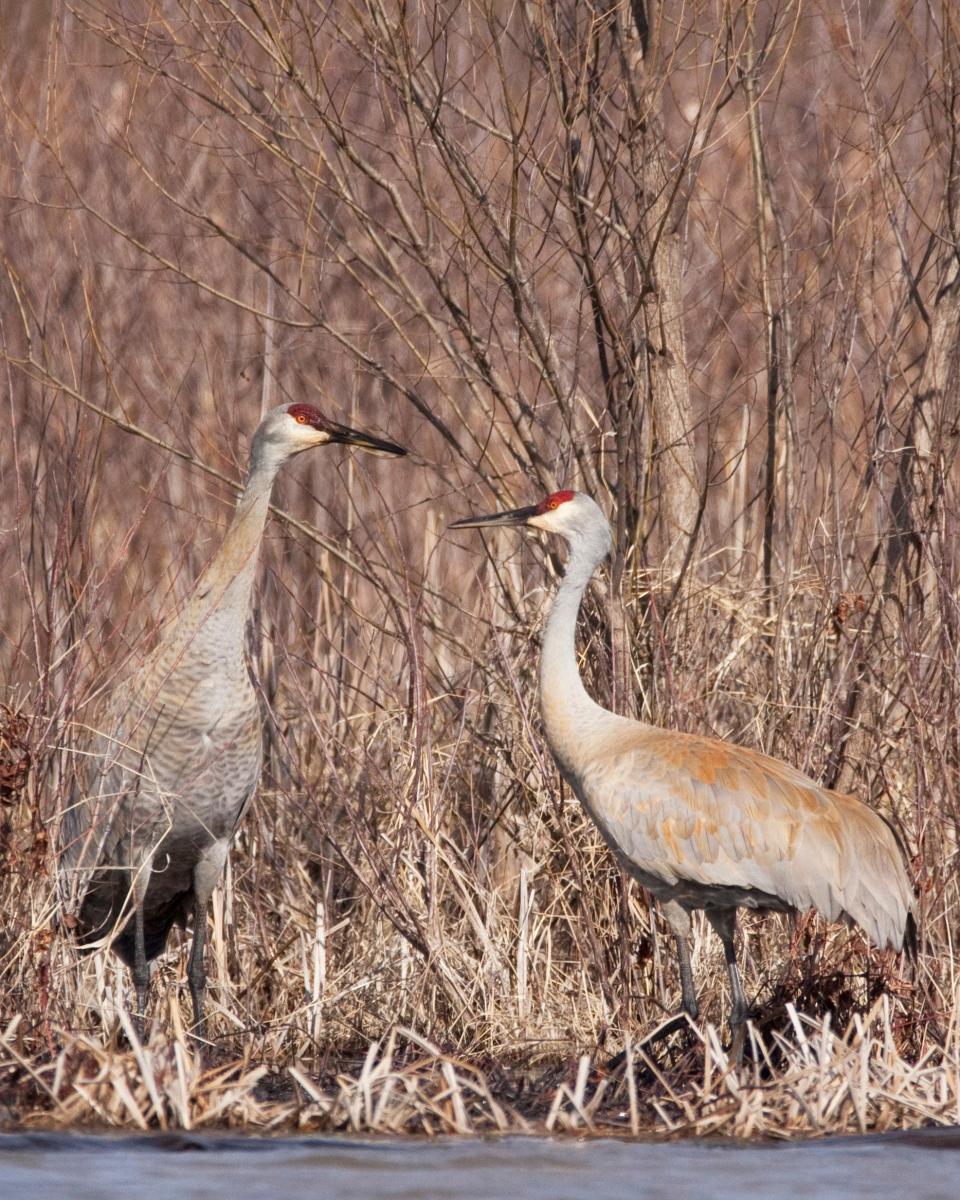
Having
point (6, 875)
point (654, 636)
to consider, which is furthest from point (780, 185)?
point (6, 875)

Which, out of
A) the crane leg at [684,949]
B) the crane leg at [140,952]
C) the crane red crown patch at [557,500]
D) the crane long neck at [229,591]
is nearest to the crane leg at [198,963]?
the crane leg at [140,952]

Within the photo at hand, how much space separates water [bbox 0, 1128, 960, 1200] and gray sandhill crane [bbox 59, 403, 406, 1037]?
133cm

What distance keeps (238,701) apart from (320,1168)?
1.91 metres

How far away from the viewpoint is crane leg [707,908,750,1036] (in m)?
5.03

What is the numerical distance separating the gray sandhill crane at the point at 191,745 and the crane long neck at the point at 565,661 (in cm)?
71

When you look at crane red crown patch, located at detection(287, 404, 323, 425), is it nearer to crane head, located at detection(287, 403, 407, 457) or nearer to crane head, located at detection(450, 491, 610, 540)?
crane head, located at detection(287, 403, 407, 457)

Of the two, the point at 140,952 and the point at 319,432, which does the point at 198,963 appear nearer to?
the point at 140,952

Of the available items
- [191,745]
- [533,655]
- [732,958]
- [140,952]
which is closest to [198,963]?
[140,952]

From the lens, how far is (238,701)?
5.62 metres

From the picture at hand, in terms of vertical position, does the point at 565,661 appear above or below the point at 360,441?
below

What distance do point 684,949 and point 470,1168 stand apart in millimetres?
1318

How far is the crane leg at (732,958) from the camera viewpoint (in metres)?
5.03

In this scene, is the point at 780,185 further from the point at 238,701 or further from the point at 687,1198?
the point at 687,1198

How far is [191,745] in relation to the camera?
556 cm
